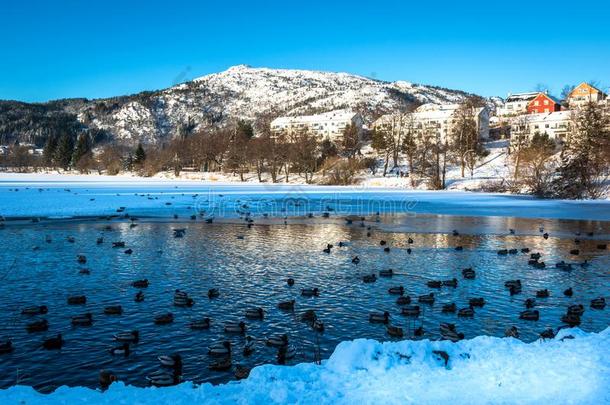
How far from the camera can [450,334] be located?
1380 cm

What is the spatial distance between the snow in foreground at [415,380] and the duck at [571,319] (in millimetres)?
3662

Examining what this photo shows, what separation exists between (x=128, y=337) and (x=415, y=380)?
7.60 meters

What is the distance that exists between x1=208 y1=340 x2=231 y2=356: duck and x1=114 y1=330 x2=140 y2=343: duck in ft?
7.41

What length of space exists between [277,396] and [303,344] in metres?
4.13

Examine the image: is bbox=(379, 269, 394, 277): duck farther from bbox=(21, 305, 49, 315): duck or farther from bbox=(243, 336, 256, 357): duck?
bbox=(21, 305, 49, 315): duck

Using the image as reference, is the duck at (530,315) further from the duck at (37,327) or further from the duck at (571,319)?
the duck at (37,327)

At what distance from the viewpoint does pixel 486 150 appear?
347 feet

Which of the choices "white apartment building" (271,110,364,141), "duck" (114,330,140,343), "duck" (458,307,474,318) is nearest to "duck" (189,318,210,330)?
"duck" (114,330,140,343)

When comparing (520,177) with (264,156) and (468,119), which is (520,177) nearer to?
(468,119)

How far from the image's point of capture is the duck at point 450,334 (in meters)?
13.7

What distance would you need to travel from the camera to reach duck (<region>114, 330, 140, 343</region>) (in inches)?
530

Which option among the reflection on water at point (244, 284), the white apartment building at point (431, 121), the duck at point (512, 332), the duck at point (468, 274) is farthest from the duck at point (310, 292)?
the white apartment building at point (431, 121)

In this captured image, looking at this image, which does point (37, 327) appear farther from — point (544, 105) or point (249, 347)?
point (544, 105)

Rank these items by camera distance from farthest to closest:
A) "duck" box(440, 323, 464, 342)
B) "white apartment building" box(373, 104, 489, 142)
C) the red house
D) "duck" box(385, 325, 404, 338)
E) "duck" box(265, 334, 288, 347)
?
the red house
"white apartment building" box(373, 104, 489, 142)
"duck" box(385, 325, 404, 338)
"duck" box(440, 323, 464, 342)
"duck" box(265, 334, 288, 347)
